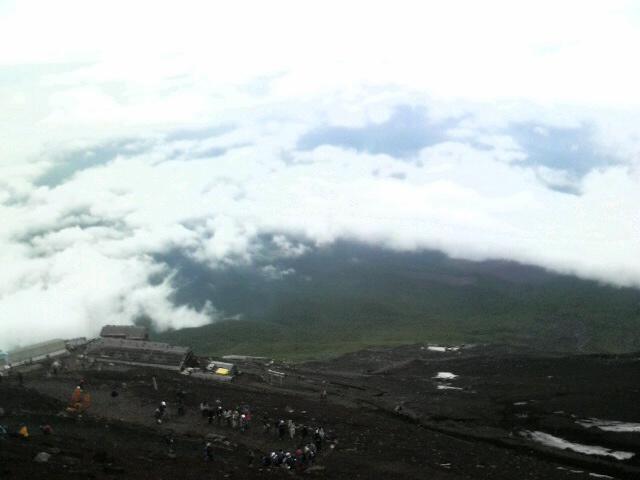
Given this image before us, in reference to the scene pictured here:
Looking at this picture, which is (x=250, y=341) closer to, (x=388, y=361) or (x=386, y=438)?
(x=388, y=361)

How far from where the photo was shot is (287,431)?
204ft

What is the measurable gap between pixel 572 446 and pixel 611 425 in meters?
9.30

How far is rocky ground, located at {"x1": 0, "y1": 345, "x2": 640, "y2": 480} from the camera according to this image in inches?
1847

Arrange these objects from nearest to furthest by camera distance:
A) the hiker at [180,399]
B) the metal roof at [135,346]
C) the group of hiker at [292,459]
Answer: the group of hiker at [292,459], the hiker at [180,399], the metal roof at [135,346]

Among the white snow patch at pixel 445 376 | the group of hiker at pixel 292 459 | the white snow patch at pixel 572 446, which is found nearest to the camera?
the group of hiker at pixel 292 459

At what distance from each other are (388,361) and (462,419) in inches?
1743

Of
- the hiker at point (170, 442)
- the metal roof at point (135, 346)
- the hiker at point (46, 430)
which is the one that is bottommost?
the hiker at point (170, 442)

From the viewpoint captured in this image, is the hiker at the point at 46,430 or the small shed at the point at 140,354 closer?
the hiker at the point at 46,430

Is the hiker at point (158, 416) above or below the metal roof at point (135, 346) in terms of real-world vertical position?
below

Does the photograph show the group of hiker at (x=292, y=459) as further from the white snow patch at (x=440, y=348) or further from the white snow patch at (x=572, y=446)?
the white snow patch at (x=440, y=348)

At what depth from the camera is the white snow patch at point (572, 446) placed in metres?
63.7

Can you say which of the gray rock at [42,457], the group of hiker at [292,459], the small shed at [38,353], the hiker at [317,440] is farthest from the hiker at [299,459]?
the small shed at [38,353]

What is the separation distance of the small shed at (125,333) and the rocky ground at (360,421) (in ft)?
60.6

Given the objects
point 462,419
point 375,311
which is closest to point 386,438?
point 462,419
